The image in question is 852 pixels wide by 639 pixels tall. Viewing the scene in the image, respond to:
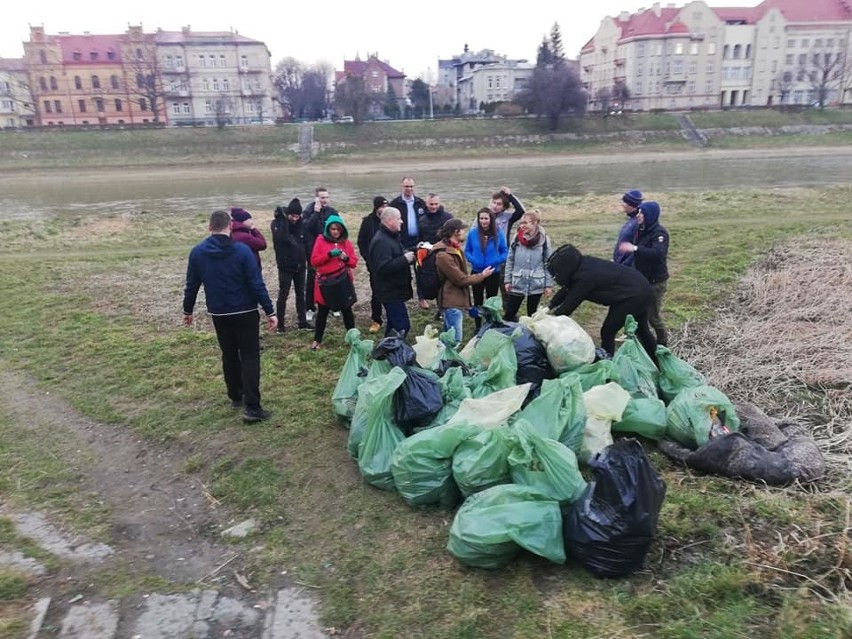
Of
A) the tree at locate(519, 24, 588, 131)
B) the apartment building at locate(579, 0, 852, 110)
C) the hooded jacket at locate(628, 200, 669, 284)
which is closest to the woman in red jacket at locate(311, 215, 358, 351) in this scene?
the hooded jacket at locate(628, 200, 669, 284)

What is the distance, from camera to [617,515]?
2.79m

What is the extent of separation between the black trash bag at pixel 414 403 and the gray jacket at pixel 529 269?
238cm

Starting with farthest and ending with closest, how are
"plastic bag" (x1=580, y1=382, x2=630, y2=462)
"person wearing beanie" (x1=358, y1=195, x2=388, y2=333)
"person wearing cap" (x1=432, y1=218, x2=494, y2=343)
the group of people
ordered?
"person wearing beanie" (x1=358, y1=195, x2=388, y2=333)
"person wearing cap" (x1=432, y1=218, x2=494, y2=343)
the group of people
"plastic bag" (x1=580, y1=382, x2=630, y2=462)

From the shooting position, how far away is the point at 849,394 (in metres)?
4.50

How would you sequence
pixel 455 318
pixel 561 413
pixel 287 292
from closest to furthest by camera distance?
pixel 561 413, pixel 455 318, pixel 287 292

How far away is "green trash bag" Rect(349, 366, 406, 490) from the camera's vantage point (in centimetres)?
373

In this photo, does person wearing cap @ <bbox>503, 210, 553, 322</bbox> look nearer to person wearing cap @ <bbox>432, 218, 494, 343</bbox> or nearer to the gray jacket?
the gray jacket

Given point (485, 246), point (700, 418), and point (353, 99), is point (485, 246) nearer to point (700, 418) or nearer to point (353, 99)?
point (700, 418)

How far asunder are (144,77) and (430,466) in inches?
2799

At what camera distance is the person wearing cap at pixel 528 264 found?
5.91m

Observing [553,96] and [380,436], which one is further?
[553,96]

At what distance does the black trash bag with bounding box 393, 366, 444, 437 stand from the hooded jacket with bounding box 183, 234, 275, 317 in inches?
51.8

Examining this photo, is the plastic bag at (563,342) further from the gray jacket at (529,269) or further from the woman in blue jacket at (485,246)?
the woman in blue jacket at (485,246)

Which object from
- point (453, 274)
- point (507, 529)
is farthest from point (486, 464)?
point (453, 274)
